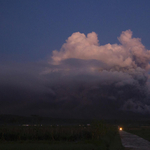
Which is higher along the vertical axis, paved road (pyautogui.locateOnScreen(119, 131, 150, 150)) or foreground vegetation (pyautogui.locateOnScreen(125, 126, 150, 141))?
paved road (pyautogui.locateOnScreen(119, 131, 150, 150))

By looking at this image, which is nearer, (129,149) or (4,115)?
(129,149)

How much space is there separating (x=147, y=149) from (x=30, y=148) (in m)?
13.1

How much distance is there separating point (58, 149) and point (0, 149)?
588 cm

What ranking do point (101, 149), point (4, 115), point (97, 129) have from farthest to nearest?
point (4, 115) → point (97, 129) → point (101, 149)

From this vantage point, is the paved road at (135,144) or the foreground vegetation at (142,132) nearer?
the paved road at (135,144)

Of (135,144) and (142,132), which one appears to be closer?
(135,144)

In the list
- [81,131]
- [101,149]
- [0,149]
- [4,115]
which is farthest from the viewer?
[4,115]

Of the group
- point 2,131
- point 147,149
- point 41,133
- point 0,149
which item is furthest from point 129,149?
point 2,131

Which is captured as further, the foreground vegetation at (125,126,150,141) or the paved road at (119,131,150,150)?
the foreground vegetation at (125,126,150,141)

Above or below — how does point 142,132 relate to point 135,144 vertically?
below

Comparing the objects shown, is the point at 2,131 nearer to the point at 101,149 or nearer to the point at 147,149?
the point at 101,149

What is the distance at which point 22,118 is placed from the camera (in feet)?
615

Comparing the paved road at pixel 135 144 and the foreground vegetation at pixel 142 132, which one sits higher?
the paved road at pixel 135 144

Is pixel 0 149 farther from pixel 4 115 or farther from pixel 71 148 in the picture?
pixel 4 115
